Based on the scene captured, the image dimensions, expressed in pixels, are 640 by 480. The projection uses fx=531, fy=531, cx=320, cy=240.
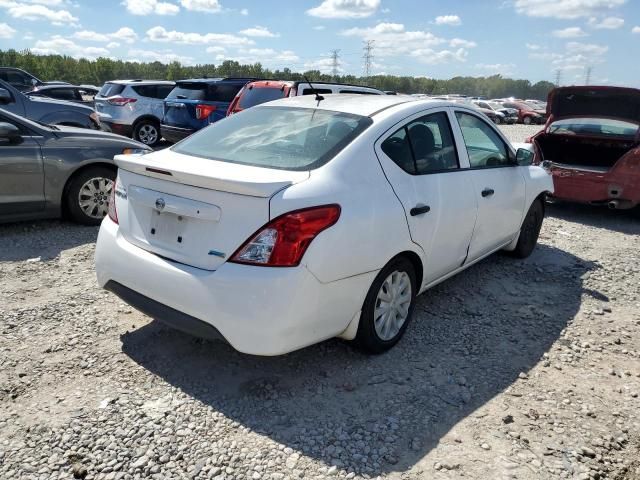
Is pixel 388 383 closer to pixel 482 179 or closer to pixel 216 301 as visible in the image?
pixel 216 301

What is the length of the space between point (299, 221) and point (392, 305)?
110 centimetres

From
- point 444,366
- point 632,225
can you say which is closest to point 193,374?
point 444,366

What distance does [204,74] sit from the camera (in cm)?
8031

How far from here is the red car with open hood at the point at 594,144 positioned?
23.6 ft

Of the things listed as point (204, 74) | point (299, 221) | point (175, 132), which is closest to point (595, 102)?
point (299, 221)

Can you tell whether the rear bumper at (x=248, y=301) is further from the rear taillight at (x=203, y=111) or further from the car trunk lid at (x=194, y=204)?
the rear taillight at (x=203, y=111)

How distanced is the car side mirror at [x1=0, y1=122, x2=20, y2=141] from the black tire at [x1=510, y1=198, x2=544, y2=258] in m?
5.36

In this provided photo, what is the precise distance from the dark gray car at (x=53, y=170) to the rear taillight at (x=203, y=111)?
506cm

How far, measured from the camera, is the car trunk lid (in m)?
2.76

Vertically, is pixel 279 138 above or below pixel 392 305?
above

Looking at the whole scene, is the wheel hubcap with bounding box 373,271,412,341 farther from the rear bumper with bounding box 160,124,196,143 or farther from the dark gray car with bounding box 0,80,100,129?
the dark gray car with bounding box 0,80,100,129

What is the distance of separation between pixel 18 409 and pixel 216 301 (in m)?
1.26

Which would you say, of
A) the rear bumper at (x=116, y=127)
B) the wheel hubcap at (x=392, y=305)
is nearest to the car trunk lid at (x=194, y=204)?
the wheel hubcap at (x=392, y=305)

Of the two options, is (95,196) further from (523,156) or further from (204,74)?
(204,74)
